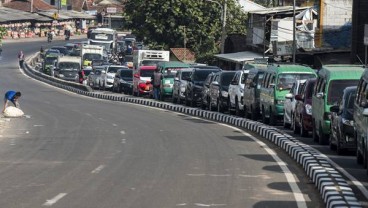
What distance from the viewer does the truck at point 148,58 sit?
229 ft

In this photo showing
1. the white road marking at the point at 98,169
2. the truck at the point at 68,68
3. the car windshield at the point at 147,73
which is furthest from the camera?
the truck at the point at 68,68

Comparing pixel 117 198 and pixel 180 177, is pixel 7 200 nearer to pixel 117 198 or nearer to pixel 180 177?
pixel 117 198

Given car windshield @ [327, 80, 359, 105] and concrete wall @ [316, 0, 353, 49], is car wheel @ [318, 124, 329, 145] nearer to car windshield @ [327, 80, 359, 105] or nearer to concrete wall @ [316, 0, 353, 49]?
car windshield @ [327, 80, 359, 105]

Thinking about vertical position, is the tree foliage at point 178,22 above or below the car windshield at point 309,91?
above

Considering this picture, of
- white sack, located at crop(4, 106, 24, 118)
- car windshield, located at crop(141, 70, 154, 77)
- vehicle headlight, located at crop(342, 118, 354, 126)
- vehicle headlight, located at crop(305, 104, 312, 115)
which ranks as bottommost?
white sack, located at crop(4, 106, 24, 118)

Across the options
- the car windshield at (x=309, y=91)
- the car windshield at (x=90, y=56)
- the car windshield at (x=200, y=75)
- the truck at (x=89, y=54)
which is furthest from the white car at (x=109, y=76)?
the car windshield at (x=309, y=91)

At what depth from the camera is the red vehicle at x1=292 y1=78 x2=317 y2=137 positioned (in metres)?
31.0

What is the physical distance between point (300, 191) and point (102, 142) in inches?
483

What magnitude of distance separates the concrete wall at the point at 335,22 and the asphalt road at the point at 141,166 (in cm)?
2778

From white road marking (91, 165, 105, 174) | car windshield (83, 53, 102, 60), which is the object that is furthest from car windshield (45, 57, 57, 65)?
white road marking (91, 165, 105, 174)

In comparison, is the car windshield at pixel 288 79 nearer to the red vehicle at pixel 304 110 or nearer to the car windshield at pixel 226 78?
the red vehicle at pixel 304 110

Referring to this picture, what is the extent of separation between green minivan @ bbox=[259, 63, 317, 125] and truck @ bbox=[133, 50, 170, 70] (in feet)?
107

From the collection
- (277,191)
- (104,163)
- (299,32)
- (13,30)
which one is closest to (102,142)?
(104,163)

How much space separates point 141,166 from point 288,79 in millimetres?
14730
